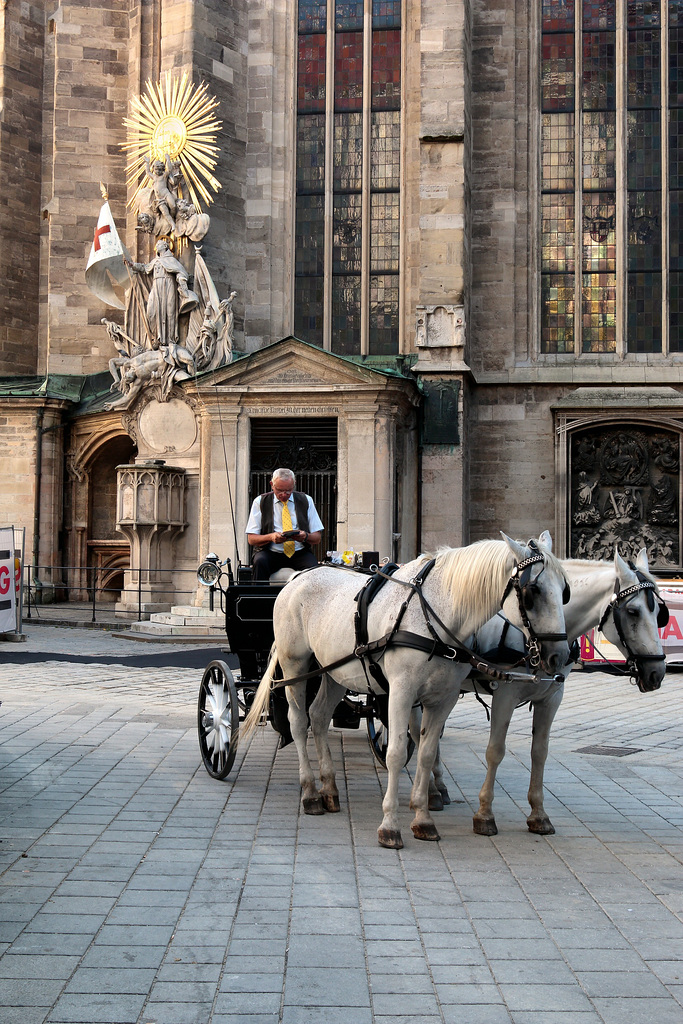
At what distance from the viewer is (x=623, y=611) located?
19.3ft

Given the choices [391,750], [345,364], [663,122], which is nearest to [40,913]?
[391,750]

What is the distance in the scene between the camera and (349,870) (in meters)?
5.44

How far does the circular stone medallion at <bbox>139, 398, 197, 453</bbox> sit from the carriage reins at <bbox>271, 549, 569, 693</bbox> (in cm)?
1314

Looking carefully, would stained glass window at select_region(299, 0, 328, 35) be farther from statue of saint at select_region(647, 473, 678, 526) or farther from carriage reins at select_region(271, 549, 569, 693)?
carriage reins at select_region(271, 549, 569, 693)

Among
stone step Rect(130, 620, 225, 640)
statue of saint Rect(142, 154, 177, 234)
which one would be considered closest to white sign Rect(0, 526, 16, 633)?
stone step Rect(130, 620, 225, 640)

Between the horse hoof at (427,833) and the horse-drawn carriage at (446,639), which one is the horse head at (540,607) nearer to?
the horse-drawn carriage at (446,639)

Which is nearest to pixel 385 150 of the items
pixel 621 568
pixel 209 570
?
pixel 209 570

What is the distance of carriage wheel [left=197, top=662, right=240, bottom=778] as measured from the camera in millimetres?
7293

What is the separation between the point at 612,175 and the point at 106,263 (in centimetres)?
1074

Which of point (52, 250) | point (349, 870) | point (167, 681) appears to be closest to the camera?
point (349, 870)

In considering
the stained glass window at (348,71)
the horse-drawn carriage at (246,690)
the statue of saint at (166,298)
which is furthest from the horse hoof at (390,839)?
the stained glass window at (348,71)

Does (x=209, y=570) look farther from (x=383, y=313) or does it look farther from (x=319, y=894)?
(x=383, y=313)

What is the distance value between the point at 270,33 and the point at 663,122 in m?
8.49

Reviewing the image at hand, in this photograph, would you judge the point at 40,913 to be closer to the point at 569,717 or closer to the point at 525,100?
the point at 569,717
